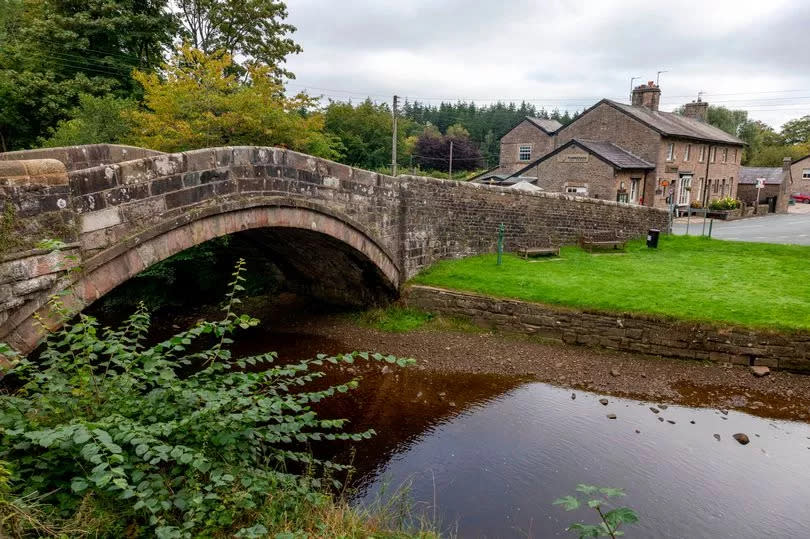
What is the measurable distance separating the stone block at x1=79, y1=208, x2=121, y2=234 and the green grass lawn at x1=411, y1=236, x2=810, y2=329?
836 centimetres

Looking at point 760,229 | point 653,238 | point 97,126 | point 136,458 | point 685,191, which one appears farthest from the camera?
point 685,191

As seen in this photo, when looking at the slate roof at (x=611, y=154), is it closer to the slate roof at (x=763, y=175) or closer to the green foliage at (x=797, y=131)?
the slate roof at (x=763, y=175)

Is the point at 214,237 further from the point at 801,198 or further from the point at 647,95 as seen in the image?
the point at 801,198

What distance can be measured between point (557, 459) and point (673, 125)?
2945 centimetres

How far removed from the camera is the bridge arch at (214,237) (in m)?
5.21

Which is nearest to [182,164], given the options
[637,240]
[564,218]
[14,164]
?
[14,164]

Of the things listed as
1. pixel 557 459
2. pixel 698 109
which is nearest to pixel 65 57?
pixel 557 459

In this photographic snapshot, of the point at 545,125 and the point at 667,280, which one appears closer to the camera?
the point at 667,280

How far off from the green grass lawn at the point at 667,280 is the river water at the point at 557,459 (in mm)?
2612

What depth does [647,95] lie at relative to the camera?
106 feet

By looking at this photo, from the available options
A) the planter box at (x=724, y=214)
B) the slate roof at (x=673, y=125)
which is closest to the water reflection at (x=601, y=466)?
the slate roof at (x=673, y=125)

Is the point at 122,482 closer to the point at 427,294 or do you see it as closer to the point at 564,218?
the point at 427,294

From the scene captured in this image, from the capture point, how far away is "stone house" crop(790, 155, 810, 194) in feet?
148

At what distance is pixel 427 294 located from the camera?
42.1 ft
